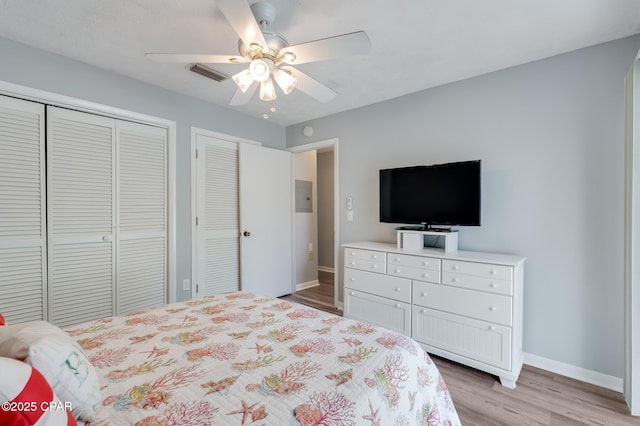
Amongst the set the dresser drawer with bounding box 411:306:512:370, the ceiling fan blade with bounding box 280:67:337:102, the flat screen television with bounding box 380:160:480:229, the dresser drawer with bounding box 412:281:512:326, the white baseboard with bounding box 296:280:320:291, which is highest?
the ceiling fan blade with bounding box 280:67:337:102

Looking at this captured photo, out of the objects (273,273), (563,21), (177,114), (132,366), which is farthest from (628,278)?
(177,114)

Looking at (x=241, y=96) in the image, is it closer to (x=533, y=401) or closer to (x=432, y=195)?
(x=432, y=195)

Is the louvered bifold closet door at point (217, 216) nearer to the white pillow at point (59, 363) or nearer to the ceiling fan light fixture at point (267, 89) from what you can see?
the ceiling fan light fixture at point (267, 89)

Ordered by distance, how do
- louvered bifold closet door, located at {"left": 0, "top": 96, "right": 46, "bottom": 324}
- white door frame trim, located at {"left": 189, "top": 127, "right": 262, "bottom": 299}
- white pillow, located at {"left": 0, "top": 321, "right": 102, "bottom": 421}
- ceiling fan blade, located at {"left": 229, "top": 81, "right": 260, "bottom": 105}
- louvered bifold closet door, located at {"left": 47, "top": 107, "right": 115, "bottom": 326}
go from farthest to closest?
white door frame trim, located at {"left": 189, "top": 127, "right": 262, "bottom": 299} → louvered bifold closet door, located at {"left": 47, "top": 107, "right": 115, "bottom": 326} → louvered bifold closet door, located at {"left": 0, "top": 96, "right": 46, "bottom": 324} → ceiling fan blade, located at {"left": 229, "top": 81, "right": 260, "bottom": 105} → white pillow, located at {"left": 0, "top": 321, "right": 102, "bottom": 421}

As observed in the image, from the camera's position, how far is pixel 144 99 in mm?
2852

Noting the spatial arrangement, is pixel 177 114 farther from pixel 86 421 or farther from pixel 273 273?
pixel 86 421

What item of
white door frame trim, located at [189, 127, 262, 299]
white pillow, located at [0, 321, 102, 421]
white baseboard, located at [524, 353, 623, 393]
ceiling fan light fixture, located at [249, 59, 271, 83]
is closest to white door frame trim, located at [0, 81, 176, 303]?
white door frame trim, located at [189, 127, 262, 299]

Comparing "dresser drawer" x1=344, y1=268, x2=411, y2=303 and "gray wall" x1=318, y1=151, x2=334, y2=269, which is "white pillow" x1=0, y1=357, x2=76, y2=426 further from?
"gray wall" x1=318, y1=151, x2=334, y2=269

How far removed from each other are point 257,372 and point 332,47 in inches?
61.2

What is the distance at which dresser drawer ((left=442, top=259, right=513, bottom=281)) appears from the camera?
6.87ft

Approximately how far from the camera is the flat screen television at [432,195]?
8.11ft

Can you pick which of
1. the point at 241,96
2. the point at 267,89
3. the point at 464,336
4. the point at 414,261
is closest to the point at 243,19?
the point at 267,89

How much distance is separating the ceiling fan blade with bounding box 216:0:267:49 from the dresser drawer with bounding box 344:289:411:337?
7.49ft

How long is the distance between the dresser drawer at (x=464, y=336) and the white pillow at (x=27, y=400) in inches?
92.2
